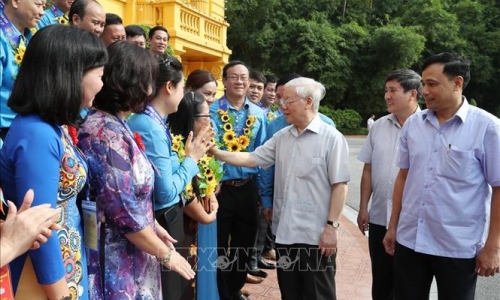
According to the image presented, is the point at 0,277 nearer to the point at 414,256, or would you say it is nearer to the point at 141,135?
the point at 141,135

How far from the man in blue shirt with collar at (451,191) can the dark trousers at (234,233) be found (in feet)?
5.09

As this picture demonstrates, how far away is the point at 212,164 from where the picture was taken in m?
3.00

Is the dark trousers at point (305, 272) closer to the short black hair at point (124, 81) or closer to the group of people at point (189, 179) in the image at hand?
the group of people at point (189, 179)

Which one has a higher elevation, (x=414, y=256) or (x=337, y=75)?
(x=337, y=75)

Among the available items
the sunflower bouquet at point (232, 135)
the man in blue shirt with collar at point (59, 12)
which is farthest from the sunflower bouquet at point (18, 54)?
the sunflower bouquet at point (232, 135)

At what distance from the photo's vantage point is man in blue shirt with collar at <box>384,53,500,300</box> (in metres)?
2.51

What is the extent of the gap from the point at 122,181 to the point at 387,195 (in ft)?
7.12

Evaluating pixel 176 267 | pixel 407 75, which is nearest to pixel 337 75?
pixel 407 75

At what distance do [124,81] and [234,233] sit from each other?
230cm

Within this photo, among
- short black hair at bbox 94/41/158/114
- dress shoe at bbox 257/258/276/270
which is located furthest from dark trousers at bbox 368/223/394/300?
short black hair at bbox 94/41/158/114

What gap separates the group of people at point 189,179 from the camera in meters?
1.58

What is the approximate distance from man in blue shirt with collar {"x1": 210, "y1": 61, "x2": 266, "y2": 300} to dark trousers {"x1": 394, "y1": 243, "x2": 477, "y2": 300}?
4.80 ft

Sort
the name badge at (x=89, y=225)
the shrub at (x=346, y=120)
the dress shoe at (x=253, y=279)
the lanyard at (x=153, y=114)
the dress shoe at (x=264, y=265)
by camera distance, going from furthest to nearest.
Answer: the shrub at (x=346, y=120) < the dress shoe at (x=264, y=265) < the dress shoe at (x=253, y=279) < the lanyard at (x=153, y=114) < the name badge at (x=89, y=225)

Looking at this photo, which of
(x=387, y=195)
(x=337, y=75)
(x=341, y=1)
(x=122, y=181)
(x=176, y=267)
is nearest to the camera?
(x=122, y=181)
